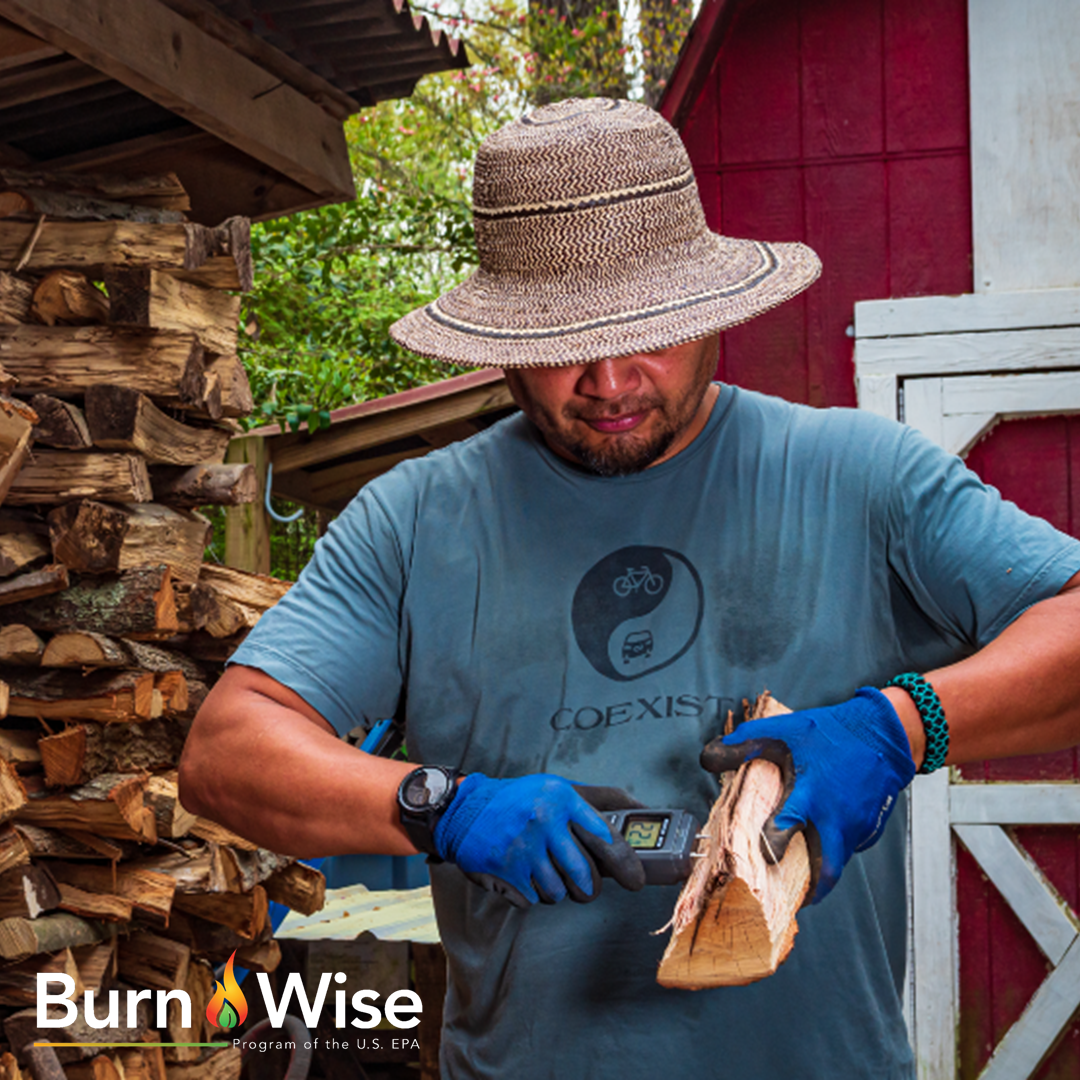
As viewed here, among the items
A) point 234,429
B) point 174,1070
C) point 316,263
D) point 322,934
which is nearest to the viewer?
point 174,1070

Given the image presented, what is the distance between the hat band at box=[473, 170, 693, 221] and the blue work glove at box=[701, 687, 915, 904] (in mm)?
778

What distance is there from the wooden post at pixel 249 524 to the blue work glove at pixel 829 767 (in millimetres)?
4763

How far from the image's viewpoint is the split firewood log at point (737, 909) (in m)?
1.52

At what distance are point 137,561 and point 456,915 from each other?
2.66 metres

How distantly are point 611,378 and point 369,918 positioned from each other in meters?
4.80

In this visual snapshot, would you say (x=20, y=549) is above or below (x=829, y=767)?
below

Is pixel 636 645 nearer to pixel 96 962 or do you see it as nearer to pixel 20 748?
pixel 20 748

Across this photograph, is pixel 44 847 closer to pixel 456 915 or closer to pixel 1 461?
pixel 1 461

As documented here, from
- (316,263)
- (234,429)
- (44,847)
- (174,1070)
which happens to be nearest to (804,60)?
(234,429)

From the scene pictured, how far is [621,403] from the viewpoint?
1886 mm

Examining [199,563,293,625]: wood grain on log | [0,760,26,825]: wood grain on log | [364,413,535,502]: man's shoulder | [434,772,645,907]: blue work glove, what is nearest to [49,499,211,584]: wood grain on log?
[199,563,293,625]: wood grain on log

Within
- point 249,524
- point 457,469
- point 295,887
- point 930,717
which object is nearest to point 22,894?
point 295,887

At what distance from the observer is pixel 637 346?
1.77 meters

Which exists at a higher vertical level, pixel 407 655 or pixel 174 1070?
pixel 407 655
